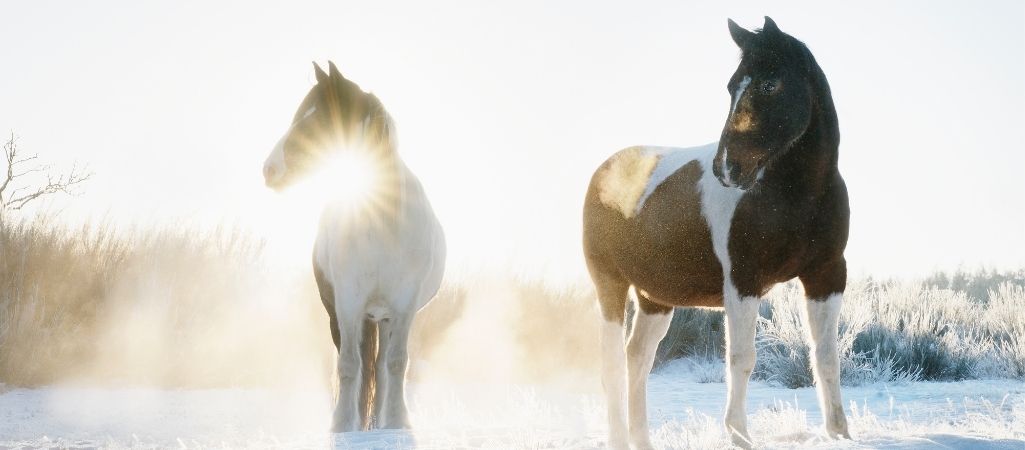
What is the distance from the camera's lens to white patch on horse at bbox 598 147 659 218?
491cm

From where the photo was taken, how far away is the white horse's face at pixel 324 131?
5.37 meters

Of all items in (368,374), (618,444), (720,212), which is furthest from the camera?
(368,374)

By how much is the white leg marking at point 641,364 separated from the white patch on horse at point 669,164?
595mm

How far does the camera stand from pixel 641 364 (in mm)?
4852

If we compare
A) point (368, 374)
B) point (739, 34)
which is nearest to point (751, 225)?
point (739, 34)

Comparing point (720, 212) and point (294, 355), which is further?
point (294, 355)

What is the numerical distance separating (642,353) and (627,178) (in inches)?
37.1

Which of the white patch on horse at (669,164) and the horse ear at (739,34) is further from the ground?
the horse ear at (739,34)

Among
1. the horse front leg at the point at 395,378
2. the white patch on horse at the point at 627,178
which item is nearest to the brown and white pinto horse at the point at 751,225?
the white patch on horse at the point at 627,178

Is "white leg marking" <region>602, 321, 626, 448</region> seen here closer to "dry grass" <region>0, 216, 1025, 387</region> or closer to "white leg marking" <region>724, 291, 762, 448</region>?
"white leg marking" <region>724, 291, 762, 448</region>

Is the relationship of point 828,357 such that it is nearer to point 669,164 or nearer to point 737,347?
point 737,347

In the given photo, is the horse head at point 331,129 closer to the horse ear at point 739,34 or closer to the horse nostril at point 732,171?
the horse ear at point 739,34

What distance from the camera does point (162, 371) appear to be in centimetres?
900

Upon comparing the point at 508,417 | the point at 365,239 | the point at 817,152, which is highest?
the point at 817,152
